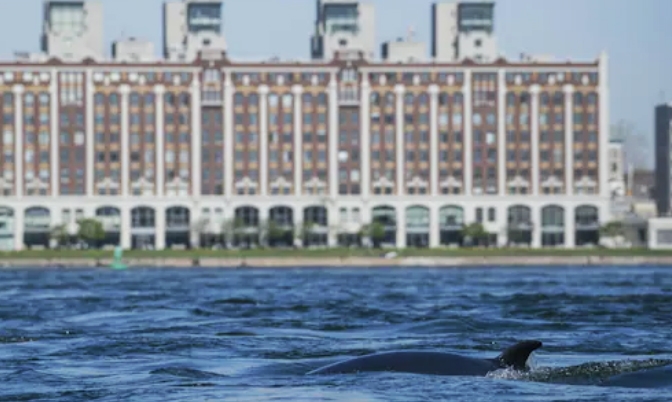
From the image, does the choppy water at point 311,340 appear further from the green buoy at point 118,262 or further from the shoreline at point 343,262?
the shoreline at point 343,262

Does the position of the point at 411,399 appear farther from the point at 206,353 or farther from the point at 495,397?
the point at 206,353

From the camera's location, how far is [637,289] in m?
99.9

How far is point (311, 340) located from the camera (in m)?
53.2

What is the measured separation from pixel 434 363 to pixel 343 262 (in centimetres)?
14994

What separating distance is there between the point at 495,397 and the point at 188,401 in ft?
19.9

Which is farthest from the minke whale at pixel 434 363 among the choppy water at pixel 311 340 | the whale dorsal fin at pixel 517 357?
the choppy water at pixel 311 340

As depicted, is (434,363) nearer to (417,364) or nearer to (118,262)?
(417,364)

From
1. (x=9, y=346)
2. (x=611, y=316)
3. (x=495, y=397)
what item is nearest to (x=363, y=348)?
(x=9, y=346)

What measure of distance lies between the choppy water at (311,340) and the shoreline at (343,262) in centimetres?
8199

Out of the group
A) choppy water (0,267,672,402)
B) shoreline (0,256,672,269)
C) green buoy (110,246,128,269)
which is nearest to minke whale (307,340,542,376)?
choppy water (0,267,672,402)

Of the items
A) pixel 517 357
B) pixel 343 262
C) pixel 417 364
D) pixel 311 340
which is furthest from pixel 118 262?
pixel 517 357

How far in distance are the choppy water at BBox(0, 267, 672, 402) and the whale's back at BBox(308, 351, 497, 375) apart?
19.6 inches

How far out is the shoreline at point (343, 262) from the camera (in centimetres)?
18300

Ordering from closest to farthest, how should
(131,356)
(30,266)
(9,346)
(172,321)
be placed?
(131,356)
(9,346)
(172,321)
(30,266)
